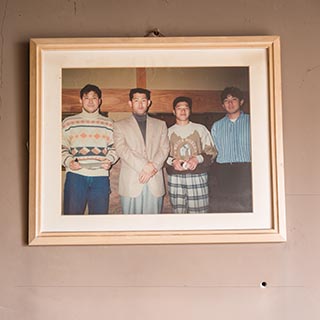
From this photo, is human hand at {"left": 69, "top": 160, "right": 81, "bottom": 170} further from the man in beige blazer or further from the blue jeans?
the man in beige blazer

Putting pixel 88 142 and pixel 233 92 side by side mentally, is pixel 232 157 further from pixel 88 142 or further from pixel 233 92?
pixel 88 142

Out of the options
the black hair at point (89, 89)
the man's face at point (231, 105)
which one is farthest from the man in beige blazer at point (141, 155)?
the man's face at point (231, 105)

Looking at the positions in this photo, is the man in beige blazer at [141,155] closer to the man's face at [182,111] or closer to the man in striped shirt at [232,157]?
the man's face at [182,111]

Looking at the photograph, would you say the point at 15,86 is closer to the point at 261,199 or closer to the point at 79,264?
the point at 79,264

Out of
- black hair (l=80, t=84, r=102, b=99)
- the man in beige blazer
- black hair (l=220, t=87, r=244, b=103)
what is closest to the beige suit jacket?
the man in beige blazer

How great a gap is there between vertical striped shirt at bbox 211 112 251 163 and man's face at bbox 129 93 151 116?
8.8 inches

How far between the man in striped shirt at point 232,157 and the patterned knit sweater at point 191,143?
0.08 ft

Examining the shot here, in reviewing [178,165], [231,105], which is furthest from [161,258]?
[231,105]

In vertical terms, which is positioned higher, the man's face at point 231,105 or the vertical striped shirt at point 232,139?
the man's face at point 231,105

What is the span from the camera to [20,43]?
1485 millimetres

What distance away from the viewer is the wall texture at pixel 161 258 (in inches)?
55.7

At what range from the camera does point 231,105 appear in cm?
146

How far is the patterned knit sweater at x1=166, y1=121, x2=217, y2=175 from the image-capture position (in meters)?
1.46

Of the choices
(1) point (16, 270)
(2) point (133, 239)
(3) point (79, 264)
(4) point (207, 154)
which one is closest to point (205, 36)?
(4) point (207, 154)
